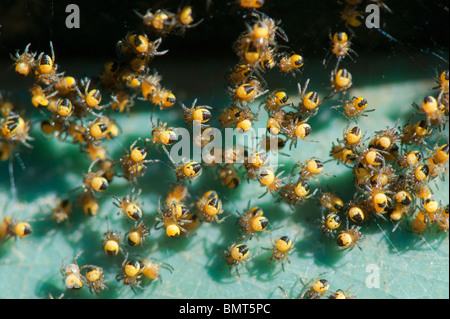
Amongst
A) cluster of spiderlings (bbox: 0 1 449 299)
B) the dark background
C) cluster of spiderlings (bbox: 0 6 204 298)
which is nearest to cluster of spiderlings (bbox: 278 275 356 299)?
cluster of spiderlings (bbox: 0 1 449 299)

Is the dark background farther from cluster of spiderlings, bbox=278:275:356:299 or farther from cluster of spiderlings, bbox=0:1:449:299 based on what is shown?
cluster of spiderlings, bbox=278:275:356:299

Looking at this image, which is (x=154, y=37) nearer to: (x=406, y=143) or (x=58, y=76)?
(x=58, y=76)

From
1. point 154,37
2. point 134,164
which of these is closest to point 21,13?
point 154,37

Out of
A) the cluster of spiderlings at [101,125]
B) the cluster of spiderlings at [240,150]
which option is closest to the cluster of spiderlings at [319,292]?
the cluster of spiderlings at [240,150]

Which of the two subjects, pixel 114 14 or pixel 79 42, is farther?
pixel 79 42

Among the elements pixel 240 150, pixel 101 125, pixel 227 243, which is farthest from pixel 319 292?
pixel 101 125

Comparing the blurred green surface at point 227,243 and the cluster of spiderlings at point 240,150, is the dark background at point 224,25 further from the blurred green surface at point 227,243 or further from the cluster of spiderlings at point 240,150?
the blurred green surface at point 227,243
